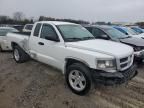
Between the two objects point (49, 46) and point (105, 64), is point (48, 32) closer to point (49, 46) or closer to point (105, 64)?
point (49, 46)

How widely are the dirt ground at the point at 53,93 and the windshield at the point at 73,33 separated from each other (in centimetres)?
139

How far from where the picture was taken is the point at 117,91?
4879 mm

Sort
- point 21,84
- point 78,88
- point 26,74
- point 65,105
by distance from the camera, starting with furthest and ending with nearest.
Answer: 1. point 26,74
2. point 21,84
3. point 78,88
4. point 65,105

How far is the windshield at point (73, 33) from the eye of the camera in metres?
5.17

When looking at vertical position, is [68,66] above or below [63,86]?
above

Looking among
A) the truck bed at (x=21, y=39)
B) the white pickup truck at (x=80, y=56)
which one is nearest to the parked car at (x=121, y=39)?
the white pickup truck at (x=80, y=56)

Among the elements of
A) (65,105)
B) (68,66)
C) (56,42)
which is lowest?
(65,105)

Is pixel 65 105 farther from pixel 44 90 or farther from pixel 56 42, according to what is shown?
pixel 56 42

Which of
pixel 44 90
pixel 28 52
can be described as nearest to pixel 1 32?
pixel 28 52

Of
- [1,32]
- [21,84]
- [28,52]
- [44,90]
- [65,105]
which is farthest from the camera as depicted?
[1,32]

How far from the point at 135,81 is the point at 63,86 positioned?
228cm

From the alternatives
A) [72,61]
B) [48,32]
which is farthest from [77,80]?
[48,32]

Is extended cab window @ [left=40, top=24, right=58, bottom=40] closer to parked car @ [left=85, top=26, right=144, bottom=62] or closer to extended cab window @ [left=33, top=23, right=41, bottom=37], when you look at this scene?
extended cab window @ [left=33, top=23, right=41, bottom=37]

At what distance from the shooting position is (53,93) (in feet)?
15.5
